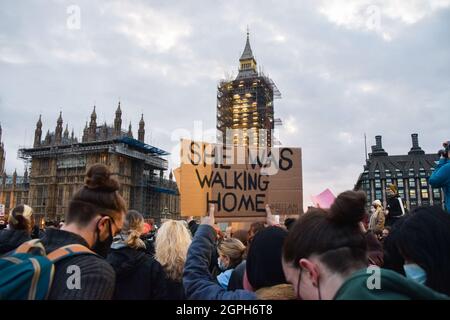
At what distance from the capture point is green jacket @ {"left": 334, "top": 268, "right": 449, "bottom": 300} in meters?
1.28

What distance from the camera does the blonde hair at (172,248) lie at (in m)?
3.76

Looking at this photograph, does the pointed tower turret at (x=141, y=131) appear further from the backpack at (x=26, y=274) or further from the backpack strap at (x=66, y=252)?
the backpack at (x=26, y=274)

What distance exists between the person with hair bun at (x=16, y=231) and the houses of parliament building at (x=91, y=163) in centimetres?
4754

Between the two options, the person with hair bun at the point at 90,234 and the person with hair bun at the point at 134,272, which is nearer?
the person with hair bun at the point at 90,234

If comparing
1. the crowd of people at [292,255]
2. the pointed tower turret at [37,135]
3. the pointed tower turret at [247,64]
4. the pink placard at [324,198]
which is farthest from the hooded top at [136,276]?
the pointed tower turret at [37,135]

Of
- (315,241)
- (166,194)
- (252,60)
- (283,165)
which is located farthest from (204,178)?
(252,60)

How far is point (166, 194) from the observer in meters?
64.9

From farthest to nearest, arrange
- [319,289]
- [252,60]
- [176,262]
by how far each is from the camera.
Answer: [252,60], [176,262], [319,289]

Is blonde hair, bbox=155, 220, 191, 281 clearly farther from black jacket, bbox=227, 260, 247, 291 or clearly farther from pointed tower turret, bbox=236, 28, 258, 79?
pointed tower turret, bbox=236, 28, 258, 79

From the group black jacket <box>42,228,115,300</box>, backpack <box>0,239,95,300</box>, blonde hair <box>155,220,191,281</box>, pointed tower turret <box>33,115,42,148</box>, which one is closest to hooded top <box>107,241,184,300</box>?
blonde hair <box>155,220,191,281</box>

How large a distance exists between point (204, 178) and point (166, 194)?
61.9m

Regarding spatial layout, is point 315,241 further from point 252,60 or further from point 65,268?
point 252,60

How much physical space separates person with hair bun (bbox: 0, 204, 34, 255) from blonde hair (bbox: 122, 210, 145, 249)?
4.69ft
